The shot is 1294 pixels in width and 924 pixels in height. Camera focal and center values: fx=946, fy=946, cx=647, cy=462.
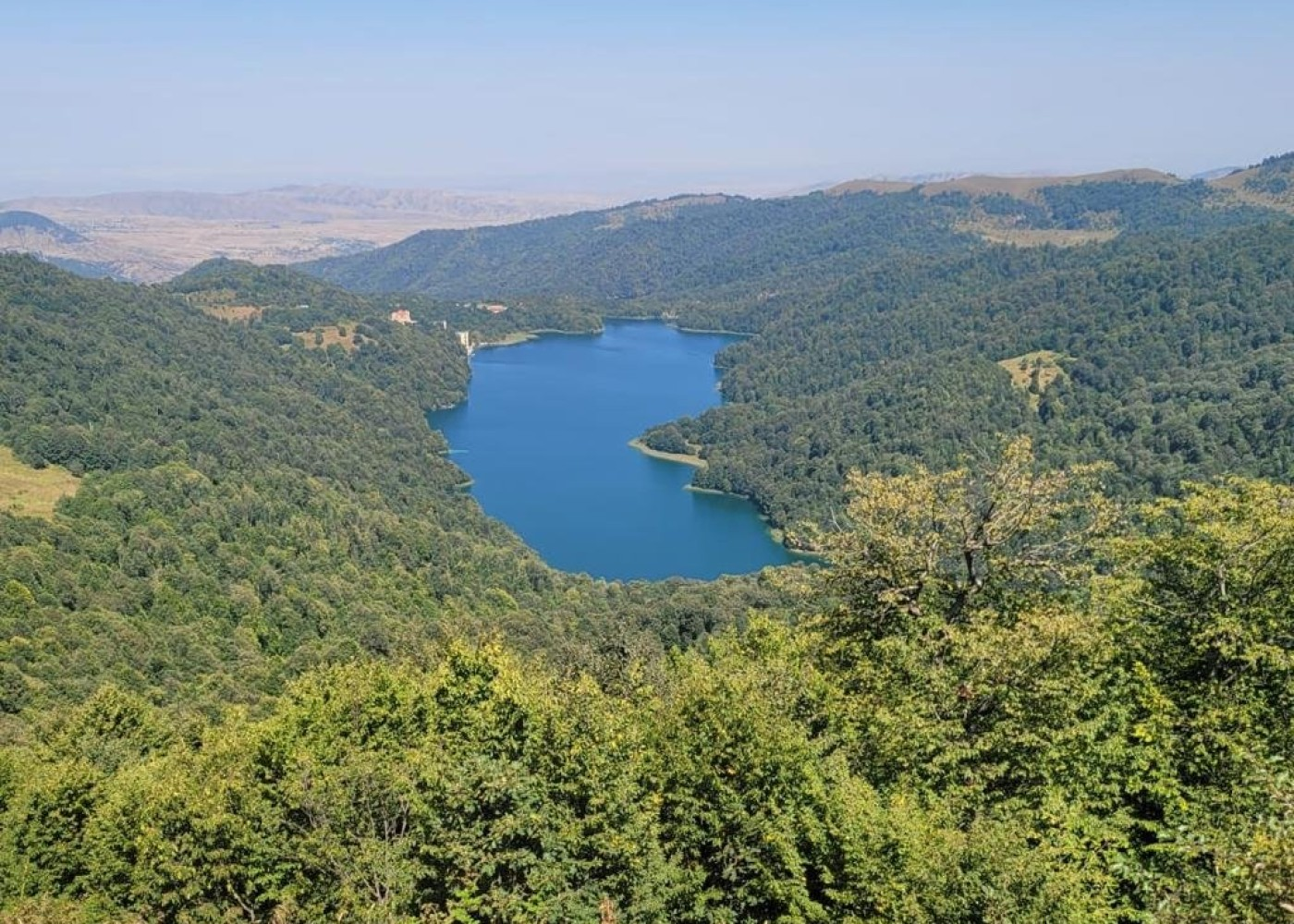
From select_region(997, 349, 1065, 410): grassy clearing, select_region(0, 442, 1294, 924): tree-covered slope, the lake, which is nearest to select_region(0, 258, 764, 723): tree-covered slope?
the lake

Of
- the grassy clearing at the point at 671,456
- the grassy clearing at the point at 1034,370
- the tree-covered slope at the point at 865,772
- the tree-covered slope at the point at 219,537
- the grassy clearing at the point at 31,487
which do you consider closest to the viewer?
the tree-covered slope at the point at 865,772

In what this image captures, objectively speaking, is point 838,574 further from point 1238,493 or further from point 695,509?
point 695,509

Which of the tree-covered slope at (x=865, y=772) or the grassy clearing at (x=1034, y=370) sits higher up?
the tree-covered slope at (x=865, y=772)

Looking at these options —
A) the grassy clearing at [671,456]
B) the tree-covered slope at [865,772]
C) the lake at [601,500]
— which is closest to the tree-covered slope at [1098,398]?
the grassy clearing at [671,456]

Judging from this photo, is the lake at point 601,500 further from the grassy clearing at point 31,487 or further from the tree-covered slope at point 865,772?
the tree-covered slope at point 865,772

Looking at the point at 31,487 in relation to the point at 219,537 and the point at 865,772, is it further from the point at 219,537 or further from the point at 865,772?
the point at 865,772

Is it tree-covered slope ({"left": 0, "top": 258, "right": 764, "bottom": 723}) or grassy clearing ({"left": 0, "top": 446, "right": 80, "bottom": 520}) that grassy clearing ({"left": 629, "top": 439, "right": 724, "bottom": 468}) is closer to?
tree-covered slope ({"left": 0, "top": 258, "right": 764, "bottom": 723})

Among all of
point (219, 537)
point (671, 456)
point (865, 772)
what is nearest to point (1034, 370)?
point (671, 456)
